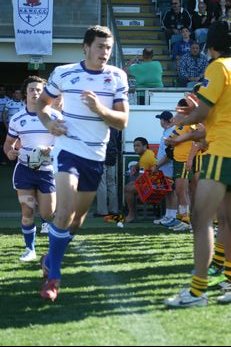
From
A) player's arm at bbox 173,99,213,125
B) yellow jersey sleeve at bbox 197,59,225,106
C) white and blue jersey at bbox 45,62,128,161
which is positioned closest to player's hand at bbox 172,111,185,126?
player's arm at bbox 173,99,213,125

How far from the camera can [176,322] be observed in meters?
5.34

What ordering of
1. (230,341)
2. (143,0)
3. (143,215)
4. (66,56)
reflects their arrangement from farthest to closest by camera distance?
1. (143,0)
2. (66,56)
3. (143,215)
4. (230,341)

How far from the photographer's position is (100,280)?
22.6ft

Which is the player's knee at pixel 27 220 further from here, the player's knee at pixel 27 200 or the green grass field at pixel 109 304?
the green grass field at pixel 109 304

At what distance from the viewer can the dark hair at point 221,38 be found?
5844mm

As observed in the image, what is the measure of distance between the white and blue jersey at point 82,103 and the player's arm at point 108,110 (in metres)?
0.06

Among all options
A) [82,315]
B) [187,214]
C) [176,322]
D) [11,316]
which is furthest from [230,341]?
[187,214]

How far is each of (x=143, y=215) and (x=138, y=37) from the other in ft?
27.8

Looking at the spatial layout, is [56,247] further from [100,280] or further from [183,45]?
[183,45]

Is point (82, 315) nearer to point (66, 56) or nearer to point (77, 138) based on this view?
point (77, 138)

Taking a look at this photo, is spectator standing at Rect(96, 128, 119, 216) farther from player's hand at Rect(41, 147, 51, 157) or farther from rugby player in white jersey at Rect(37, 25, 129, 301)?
rugby player in white jersey at Rect(37, 25, 129, 301)

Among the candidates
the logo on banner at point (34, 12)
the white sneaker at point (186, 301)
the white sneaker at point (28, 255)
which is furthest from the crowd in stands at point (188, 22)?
the white sneaker at point (186, 301)

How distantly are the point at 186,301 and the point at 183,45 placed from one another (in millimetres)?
12794

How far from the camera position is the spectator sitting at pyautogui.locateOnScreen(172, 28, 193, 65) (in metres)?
17.8
